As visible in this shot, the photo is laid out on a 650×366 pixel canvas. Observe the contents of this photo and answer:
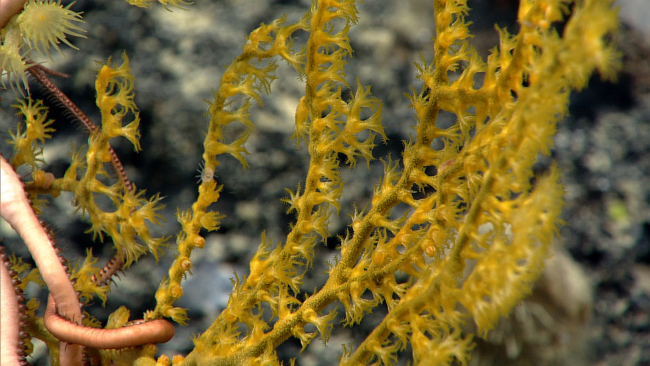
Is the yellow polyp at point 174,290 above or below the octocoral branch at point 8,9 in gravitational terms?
below

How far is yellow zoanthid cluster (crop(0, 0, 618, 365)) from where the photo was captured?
0.19 m

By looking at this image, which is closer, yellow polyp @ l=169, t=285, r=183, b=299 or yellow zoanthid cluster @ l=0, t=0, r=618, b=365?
yellow zoanthid cluster @ l=0, t=0, r=618, b=365

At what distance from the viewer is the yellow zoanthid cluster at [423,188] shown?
0.19 metres

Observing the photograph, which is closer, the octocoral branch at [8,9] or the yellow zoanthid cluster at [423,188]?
the yellow zoanthid cluster at [423,188]

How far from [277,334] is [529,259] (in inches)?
7.9

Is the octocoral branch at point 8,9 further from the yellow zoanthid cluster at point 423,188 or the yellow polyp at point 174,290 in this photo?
the yellow polyp at point 174,290

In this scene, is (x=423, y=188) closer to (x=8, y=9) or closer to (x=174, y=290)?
(x=174, y=290)

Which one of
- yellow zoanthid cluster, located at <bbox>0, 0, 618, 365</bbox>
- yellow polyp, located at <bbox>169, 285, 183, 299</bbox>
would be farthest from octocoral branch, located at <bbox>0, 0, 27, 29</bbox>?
yellow polyp, located at <bbox>169, 285, 183, 299</bbox>

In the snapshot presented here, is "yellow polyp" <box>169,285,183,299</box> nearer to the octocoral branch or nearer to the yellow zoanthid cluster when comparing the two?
the yellow zoanthid cluster

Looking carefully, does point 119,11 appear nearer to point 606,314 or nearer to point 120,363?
point 120,363

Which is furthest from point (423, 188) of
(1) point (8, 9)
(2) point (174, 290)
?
(1) point (8, 9)

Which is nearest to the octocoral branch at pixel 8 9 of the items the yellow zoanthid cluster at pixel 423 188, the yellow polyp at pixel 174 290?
the yellow zoanthid cluster at pixel 423 188

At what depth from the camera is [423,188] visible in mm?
311

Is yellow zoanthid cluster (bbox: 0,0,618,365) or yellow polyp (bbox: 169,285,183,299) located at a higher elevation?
yellow zoanthid cluster (bbox: 0,0,618,365)
